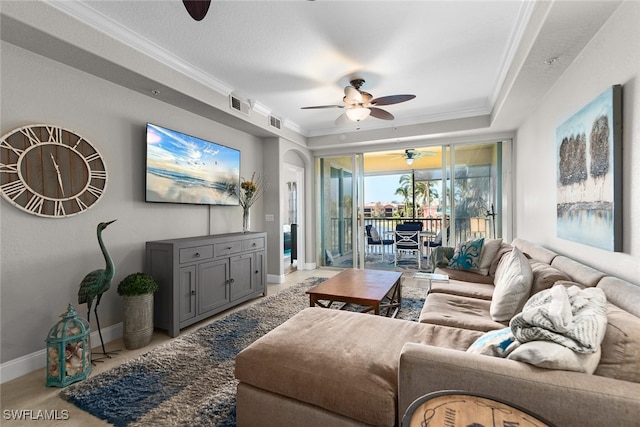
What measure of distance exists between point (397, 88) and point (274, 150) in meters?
2.20

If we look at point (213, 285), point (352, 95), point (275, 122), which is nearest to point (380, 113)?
point (352, 95)

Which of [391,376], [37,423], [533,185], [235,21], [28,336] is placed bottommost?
[37,423]

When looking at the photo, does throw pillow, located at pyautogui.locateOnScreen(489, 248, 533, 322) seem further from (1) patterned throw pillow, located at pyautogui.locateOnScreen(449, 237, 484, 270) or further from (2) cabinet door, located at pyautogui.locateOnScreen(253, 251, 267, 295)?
(2) cabinet door, located at pyautogui.locateOnScreen(253, 251, 267, 295)

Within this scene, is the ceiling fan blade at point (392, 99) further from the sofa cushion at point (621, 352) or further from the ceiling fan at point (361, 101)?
the sofa cushion at point (621, 352)

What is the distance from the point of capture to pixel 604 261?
6.12 ft

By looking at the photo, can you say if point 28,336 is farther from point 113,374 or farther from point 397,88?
point 397,88

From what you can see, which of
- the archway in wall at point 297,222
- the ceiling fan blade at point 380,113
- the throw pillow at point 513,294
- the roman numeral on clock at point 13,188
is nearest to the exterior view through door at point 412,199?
the archway in wall at point 297,222

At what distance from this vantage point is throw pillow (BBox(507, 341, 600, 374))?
1.00 metres

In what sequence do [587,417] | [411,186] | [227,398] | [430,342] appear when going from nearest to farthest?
1. [587,417]
2. [430,342]
3. [227,398]
4. [411,186]

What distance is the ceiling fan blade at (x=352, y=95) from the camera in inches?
119

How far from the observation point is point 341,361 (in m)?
1.38

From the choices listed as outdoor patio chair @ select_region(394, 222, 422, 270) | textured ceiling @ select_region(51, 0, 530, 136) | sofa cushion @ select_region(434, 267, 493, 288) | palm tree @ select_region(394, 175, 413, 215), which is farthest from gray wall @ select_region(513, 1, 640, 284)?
palm tree @ select_region(394, 175, 413, 215)

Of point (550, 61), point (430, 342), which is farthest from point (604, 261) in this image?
point (550, 61)

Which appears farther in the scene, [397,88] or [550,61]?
[397,88]
